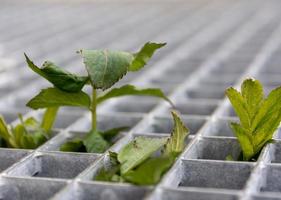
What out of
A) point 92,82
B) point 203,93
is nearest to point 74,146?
point 92,82

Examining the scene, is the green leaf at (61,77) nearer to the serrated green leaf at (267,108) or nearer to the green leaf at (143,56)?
the green leaf at (143,56)

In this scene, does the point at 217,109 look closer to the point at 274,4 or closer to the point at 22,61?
the point at 22,61

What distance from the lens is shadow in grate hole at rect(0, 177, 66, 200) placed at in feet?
2.48

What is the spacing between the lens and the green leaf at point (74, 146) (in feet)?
3.01

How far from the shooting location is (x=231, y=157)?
875 millimetres

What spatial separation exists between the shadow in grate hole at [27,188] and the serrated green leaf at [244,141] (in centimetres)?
25

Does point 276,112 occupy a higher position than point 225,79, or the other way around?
point 276,112

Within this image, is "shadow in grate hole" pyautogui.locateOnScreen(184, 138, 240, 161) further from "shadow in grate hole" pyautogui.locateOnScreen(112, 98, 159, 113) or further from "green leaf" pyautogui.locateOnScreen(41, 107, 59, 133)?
"shadow in grate hole" pyautogui.locateOnScreen(112, 98, 159, 113)

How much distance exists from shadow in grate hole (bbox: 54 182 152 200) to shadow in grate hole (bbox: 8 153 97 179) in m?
0.12

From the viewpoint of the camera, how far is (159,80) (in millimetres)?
1564

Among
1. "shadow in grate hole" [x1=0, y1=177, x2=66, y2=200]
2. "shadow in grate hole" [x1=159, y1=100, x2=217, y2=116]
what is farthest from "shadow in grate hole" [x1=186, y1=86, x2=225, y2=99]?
"shadow in grate hole" [x1=0, y1=177, x2=66, y2=200]

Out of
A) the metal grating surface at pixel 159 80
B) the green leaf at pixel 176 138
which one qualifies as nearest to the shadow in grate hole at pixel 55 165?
the metal grating surface at pixel 159 80

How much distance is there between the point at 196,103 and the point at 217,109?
9 cm

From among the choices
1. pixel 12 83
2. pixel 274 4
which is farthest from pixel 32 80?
pixel 274 4
